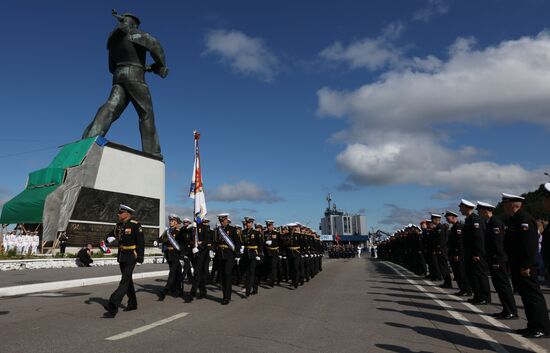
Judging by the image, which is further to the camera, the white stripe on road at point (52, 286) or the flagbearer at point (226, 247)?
the white stripe on road at point (52, 286)

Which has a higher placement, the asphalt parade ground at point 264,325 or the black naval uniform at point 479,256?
the black naval uniform at point 479,256

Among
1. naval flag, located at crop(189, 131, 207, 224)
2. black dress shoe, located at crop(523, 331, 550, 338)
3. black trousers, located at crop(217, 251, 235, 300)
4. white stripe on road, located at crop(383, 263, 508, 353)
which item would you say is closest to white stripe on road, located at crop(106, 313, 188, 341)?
black trousers, located at crop(217, 251, 235, 300)

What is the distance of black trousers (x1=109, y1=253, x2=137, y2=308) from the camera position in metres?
7.10

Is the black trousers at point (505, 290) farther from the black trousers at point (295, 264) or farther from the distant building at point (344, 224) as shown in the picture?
the distant building at point (344, 224)

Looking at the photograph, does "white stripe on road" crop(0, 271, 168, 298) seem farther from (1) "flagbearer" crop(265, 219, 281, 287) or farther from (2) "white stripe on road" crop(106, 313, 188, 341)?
(2) "white stripe on road" crop(106, 313, 188, 341)

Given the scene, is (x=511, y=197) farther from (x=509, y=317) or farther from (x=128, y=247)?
(x=128, y=247)

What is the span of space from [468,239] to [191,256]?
21.0 ft

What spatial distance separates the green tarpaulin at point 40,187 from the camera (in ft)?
82.7

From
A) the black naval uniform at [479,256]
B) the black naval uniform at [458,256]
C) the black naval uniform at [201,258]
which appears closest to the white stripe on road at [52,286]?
the black naval uniform at [201,258]

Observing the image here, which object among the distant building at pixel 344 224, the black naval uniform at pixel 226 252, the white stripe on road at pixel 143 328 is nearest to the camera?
the white stripe on road at pixel 143 328

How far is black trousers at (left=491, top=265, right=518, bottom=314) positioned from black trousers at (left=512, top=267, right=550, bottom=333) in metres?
1.16

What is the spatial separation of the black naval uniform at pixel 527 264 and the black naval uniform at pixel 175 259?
272 inches

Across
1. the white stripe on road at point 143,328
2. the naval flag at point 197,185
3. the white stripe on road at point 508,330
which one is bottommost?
the white stripe on road at point 508,330

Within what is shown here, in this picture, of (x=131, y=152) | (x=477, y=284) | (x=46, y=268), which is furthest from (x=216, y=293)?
(x=131, y=152)
